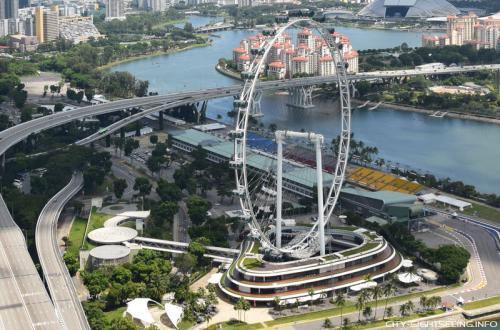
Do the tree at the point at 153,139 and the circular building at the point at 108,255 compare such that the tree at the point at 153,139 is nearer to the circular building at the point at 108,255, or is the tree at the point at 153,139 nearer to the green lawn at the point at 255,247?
the circular building at the point at 108,255

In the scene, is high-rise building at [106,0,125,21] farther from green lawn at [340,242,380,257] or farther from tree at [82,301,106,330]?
tree at [82,301,106,330]

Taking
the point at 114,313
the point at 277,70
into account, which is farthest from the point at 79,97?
the point at 114,313

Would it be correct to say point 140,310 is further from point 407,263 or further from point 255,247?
point 407,263

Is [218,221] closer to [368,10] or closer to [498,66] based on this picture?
[498,66]

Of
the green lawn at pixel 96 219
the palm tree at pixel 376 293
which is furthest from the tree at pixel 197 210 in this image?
the palm tree at pixel 376 293

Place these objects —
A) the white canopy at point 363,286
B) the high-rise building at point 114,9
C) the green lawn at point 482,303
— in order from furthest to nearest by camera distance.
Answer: the high-rise building at point 114,9
the white canopy at point 363,286
the green lawn at point 482,303

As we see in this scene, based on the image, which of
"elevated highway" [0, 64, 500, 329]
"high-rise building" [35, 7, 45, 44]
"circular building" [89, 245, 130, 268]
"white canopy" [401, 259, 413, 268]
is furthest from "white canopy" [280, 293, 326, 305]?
"high-rise building" [35, 7, 45, 44]
